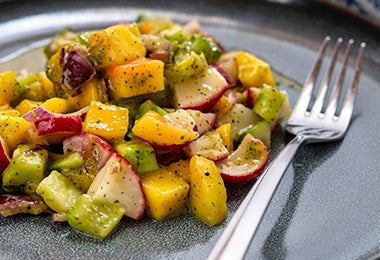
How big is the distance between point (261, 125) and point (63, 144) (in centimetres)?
77

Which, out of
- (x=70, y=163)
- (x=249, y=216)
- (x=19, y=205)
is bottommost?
(x=19, y=205)

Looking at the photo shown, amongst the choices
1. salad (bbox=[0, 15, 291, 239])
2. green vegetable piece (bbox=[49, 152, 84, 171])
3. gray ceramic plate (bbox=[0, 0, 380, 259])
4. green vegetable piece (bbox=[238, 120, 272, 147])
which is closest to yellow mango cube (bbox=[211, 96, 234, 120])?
salad (bbox=[0, 15, 291, 239])

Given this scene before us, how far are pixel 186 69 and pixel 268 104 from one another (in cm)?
35

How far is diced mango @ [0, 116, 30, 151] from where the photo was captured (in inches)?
90.1

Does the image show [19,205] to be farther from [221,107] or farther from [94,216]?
[221,107]

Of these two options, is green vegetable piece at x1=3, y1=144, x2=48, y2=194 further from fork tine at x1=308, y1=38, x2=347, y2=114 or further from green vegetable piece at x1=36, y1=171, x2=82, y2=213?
fork tine at x1=308, y1=38, x2=347, y2=114

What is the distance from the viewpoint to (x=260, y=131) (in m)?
2.50

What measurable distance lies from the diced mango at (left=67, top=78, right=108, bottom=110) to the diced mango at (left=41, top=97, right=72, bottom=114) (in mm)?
21

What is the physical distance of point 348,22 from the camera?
337 cm

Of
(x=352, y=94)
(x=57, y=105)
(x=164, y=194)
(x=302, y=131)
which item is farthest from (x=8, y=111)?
(x=352, y=94)

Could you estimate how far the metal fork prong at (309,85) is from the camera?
2.71 meters

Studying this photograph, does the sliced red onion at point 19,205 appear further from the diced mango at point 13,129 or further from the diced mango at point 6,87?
the diced mango at point 6,87

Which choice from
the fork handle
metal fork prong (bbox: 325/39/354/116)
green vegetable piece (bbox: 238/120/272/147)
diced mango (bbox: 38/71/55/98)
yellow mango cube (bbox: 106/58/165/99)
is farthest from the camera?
metal fork prong (bbox: 325/39/354/116)

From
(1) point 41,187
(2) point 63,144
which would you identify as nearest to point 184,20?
(2) point 63,144
